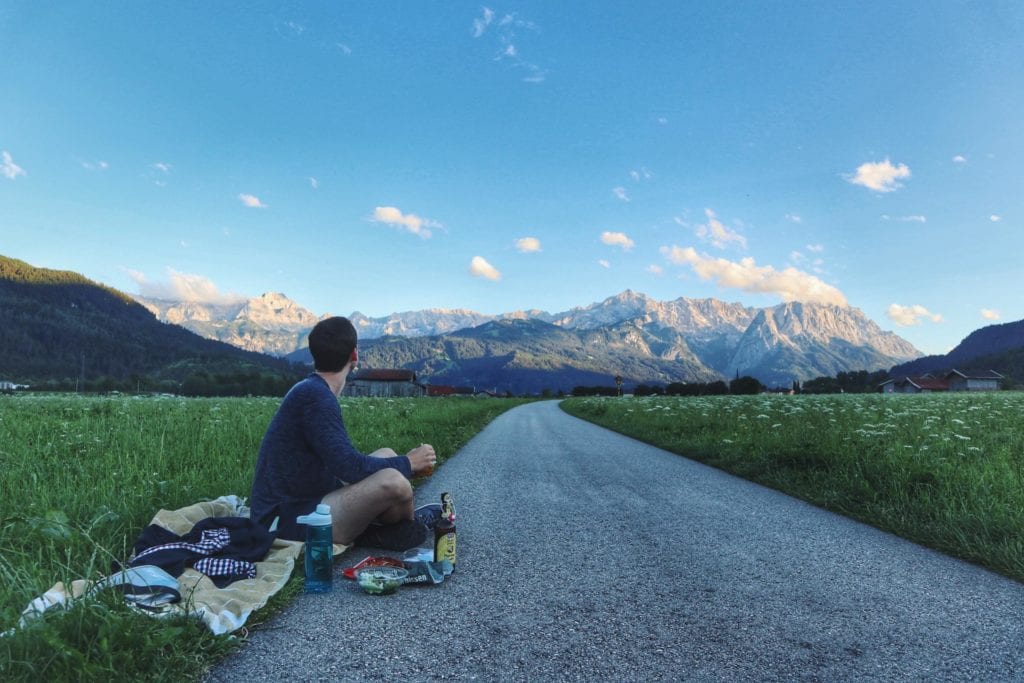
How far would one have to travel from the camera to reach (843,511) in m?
8.26

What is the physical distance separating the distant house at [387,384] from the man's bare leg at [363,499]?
138121mm

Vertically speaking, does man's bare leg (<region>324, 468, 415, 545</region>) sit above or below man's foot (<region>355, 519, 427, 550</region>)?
above

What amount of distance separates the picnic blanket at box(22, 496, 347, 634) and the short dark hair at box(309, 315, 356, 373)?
1777 mm

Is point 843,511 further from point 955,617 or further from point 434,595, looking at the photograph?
point 434,595

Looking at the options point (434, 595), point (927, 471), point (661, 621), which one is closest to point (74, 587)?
point (434, 595)

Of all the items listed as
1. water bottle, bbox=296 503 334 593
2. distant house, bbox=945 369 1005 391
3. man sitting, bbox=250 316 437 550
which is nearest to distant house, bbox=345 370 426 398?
distant house, bbox=945 369 1005 391

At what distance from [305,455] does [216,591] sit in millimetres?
1537

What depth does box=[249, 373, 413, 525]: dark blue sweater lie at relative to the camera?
5332 mm

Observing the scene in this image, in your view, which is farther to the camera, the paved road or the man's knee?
the man's knee

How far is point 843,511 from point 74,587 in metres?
9.25

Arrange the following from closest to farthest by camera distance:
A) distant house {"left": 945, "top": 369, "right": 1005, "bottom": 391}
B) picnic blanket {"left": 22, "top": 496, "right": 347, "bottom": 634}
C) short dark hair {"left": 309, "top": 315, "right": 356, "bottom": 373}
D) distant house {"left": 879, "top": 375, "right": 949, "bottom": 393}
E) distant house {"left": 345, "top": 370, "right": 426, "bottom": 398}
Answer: picnic blanket {"left": 22, "top": 496, "right": 347, "bottom": 634} → short dark hair {"left": 309, "top": 315, "right": 356, "bottom": 373} → distant house {"left": 945, "top": 369, "right": 1005, "bottom": 391} → distant house {"left": 879, "top": 375, "right": 949, "bottom": 393} → distant house {"left": 345, "top": 370, "right": 426, "bottom": 398}

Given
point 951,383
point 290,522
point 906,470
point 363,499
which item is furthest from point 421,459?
point 951,383

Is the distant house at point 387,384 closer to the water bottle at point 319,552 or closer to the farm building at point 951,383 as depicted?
the farm building at point 951,383

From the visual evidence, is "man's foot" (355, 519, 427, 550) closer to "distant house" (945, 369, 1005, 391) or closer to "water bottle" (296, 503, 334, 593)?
"water bottle" (296, 503, 334, 593)
